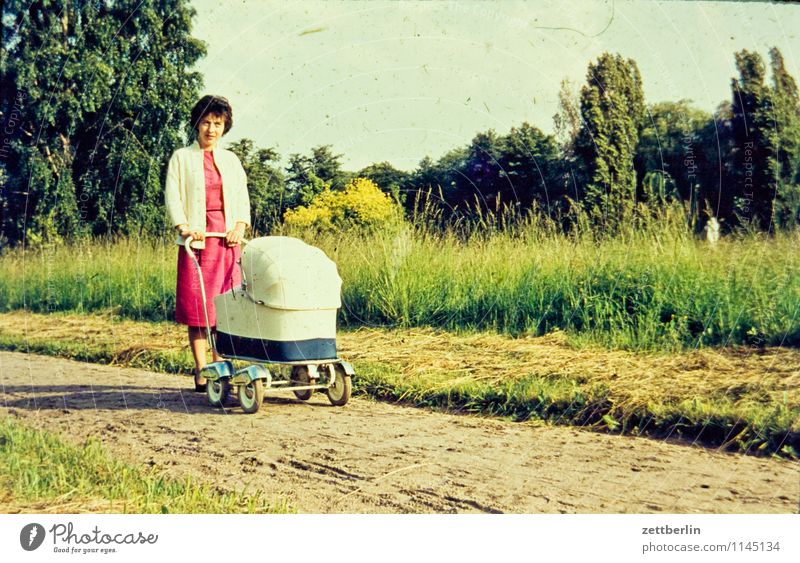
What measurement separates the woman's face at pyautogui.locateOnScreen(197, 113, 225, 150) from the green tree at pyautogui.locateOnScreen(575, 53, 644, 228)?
6.95 feet

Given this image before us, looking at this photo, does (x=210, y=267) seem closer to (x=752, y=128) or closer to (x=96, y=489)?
(x=96, y=489)

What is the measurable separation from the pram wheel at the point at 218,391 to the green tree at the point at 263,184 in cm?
91

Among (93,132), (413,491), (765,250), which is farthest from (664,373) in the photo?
(93,132)

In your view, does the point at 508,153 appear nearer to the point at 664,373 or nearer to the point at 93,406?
the point at 664,373

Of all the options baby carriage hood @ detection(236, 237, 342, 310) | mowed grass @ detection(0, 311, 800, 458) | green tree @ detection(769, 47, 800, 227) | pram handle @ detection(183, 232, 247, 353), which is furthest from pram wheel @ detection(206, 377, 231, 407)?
green tree @ detection(769, 47, 800, 227)

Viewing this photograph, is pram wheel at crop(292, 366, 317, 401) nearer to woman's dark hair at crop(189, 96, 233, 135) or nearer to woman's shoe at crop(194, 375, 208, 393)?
woman's shoe at crop(194, 375, 208, 393)

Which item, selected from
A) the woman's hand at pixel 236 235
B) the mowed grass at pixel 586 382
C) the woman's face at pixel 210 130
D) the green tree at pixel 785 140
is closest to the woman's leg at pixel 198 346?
the mowed grass at pixel 586 382

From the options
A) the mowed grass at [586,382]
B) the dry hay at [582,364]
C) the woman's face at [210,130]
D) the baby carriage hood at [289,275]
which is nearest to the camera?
the mowed grass at [586,382]

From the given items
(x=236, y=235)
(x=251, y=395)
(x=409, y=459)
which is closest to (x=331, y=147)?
(x=236, y=235)

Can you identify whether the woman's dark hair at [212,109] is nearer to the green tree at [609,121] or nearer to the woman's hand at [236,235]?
the woman's hand at [236,235]

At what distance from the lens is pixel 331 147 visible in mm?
4281

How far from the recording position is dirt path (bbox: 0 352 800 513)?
2988 millimetres

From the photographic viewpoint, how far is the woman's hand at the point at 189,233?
14.8ft
